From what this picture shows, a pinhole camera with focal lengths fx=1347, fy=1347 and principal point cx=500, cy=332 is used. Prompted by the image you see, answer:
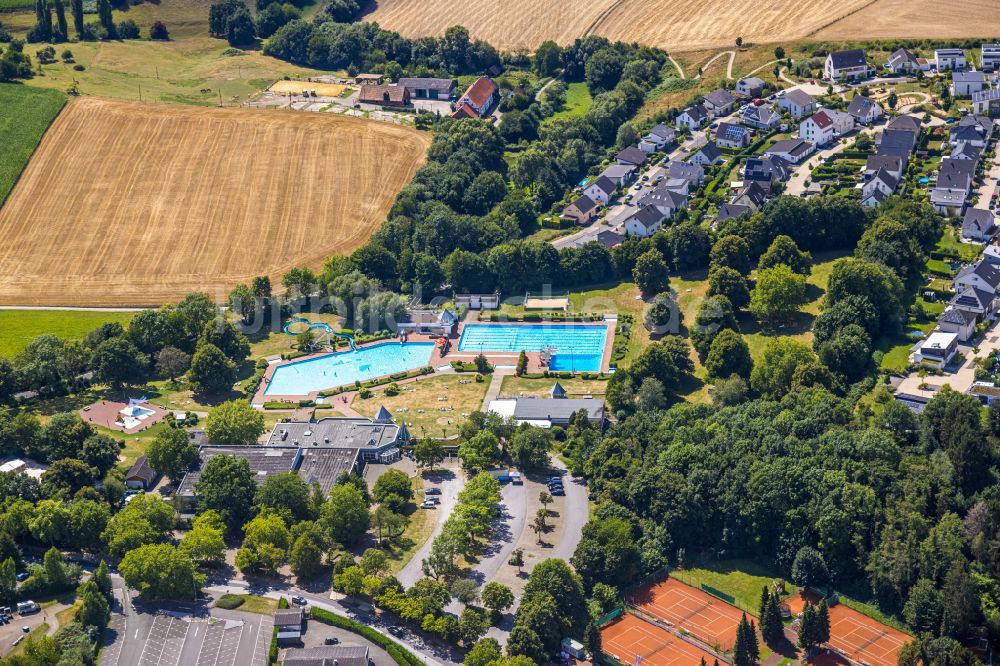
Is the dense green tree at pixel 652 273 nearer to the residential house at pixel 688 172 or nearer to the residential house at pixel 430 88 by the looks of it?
the residential house at pixel 688 172

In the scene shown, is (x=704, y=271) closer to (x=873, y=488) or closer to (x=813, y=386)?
(x=813, y=386)

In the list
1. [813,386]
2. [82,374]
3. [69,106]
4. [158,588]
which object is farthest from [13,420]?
[69,106]

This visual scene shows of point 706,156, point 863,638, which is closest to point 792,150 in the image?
point 706,156

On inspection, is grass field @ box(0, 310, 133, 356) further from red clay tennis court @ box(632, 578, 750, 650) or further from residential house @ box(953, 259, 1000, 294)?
residential house @ box(953, 259, 1000, 294)

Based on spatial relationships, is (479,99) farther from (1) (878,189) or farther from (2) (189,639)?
(2) (189,639)

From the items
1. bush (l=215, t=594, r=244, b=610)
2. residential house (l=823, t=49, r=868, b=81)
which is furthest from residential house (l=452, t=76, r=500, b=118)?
bush (l=215, t=594, r=244, b=610)

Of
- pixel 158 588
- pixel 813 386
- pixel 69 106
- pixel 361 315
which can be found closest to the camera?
pixel 158 588

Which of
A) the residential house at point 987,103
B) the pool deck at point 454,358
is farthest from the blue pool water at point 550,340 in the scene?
the residential house at point 987,103
